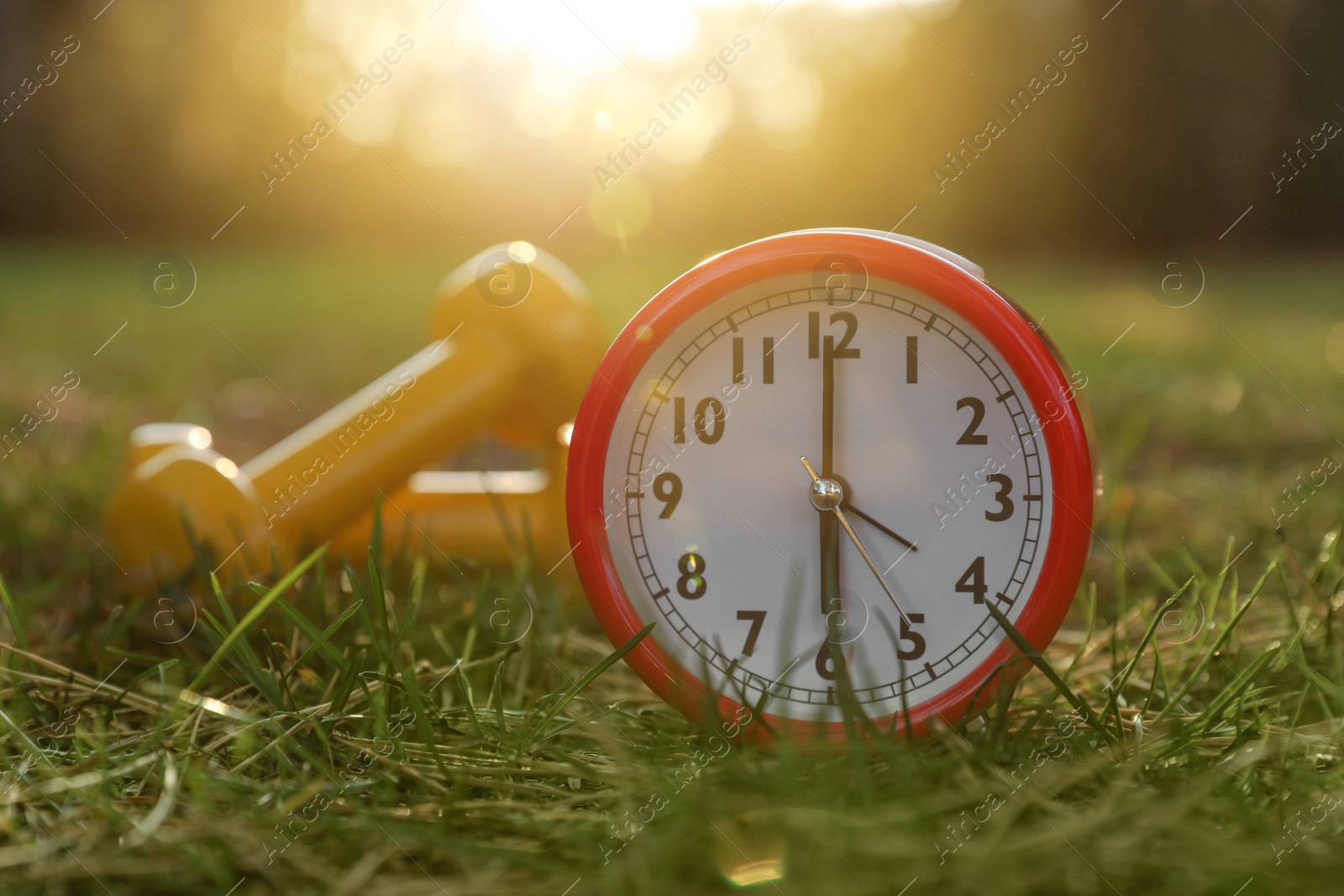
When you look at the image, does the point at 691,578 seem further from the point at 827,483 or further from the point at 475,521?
the point at 475,521

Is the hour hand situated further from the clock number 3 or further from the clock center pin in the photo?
the clock number 3

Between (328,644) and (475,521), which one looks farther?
(475,521)

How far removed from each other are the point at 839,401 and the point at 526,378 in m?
1.03

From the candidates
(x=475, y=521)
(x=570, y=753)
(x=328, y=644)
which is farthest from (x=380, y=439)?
(x=570, y=753)

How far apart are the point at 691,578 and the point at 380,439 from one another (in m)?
0.93

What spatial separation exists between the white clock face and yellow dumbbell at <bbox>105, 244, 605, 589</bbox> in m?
0.71

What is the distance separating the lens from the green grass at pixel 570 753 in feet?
3.62

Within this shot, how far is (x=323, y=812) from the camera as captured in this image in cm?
120

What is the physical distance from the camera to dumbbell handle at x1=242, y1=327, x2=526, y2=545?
2.14m

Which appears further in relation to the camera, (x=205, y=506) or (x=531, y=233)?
(x=531, y=233)

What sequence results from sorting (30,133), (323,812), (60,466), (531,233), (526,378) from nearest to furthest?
(323,812)
(526,378)
(60,466)
(30,133)
(531,233)

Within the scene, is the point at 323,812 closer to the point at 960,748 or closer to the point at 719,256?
the point at 960,748

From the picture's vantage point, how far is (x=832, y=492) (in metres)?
1.48

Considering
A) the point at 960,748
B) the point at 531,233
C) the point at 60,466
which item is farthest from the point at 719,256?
the point at 531,233
